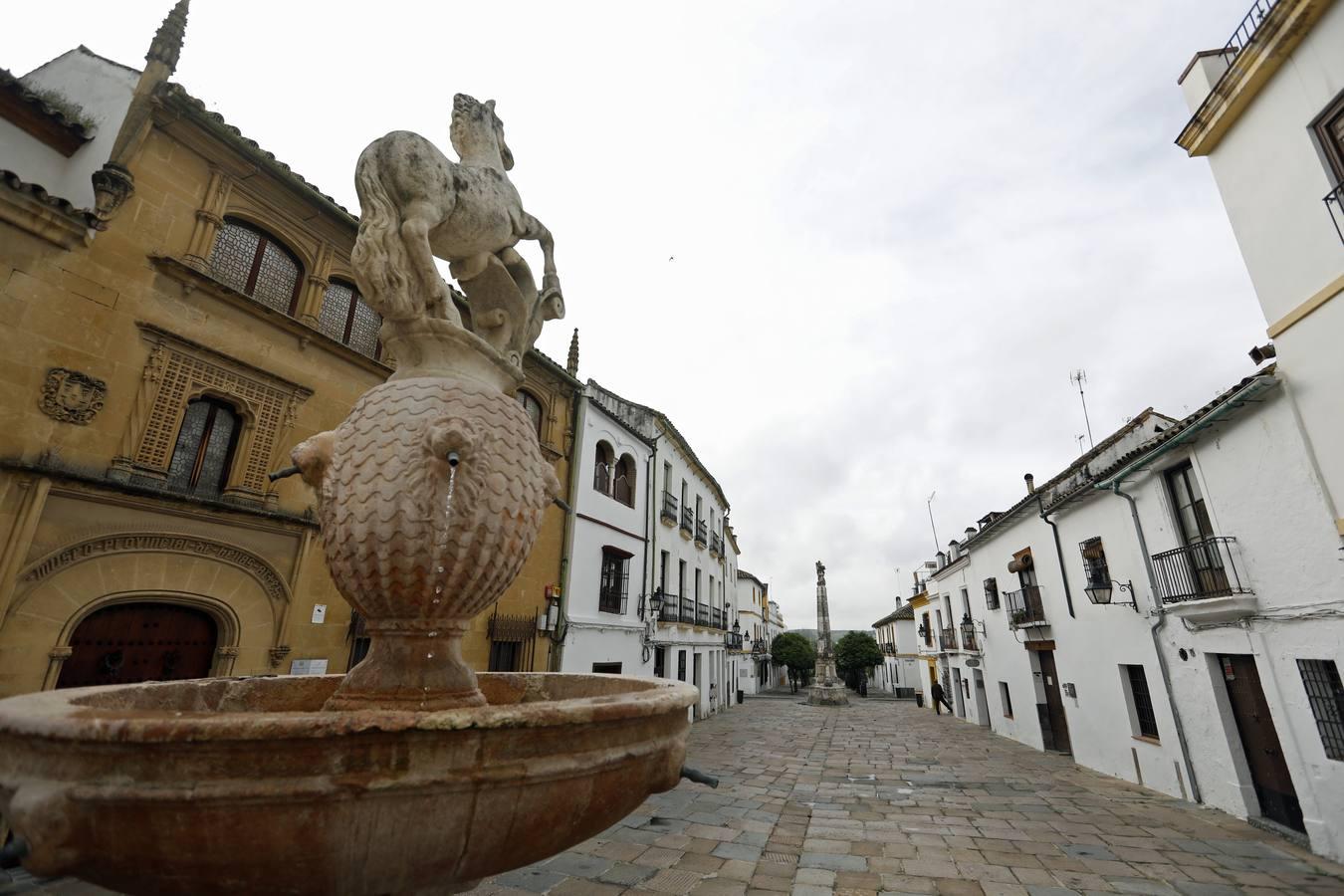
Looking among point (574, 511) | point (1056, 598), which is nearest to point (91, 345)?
point (574, 511)

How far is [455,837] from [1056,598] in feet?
47.4

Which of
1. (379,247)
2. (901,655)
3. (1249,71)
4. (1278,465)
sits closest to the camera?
(379,247)

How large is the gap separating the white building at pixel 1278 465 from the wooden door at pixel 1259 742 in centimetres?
2

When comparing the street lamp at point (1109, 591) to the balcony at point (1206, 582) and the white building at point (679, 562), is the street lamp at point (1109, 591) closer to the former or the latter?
the balcony at point (1206, 582)

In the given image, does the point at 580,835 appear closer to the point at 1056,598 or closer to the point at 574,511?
the point at 574,511

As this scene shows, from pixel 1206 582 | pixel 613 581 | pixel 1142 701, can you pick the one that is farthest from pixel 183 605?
pixel 1142 701

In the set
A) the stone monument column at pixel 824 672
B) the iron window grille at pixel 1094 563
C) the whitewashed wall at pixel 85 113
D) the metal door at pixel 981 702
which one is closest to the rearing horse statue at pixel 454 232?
the whitewashed wall at pixel 85 113

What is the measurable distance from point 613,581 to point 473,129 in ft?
41.2

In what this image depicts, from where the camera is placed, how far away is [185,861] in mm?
1226

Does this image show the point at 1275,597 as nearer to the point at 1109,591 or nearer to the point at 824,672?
the point at 1109,591

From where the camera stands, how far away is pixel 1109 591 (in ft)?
31.6

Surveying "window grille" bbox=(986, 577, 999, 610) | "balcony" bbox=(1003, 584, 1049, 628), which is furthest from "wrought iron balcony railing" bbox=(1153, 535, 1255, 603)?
"window grille" bbox=(986, 577, 999, 610)

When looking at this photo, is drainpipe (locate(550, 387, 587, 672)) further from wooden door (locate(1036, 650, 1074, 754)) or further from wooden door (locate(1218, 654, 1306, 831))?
wooden door (locate(1036, 650, 1074, 754))

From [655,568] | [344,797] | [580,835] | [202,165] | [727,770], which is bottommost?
[727,770]
